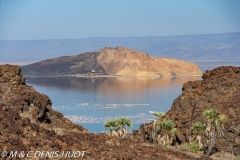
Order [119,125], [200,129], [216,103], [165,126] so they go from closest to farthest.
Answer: [165,126] → [200,129] → [119,125] → [216,103]

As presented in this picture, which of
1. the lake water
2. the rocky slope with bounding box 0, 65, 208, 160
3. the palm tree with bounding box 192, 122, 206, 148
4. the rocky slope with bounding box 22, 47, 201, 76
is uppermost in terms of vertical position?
the rocky slope with bounding box 22, 47, 201, 76

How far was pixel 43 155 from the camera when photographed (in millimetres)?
11617

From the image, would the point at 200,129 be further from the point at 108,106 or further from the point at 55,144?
the point at 108,106

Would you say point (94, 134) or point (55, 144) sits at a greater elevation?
point (55, 144)

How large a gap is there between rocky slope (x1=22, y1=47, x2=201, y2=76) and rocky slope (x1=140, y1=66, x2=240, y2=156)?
125 metres

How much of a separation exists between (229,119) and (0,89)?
11.7 metres

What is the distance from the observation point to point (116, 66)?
565ft

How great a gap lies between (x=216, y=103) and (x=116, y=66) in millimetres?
141890

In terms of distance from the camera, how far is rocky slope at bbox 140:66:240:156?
26234 millimetres

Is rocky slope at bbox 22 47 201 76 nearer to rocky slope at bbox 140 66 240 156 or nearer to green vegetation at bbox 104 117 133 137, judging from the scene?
rocky slope at bbox 140 66 240 156

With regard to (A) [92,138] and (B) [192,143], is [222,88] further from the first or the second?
(A) [92,138]

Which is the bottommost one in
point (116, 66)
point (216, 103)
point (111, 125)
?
point (111, 125)

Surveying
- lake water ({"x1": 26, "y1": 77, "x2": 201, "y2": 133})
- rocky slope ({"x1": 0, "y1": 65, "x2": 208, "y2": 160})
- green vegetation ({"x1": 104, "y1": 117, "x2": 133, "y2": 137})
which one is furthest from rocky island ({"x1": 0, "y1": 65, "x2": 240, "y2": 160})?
lake water ({"x1": 26, "y1": 77, "x2": 201, "y2": 133})


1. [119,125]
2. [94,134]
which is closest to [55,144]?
[94,134]
